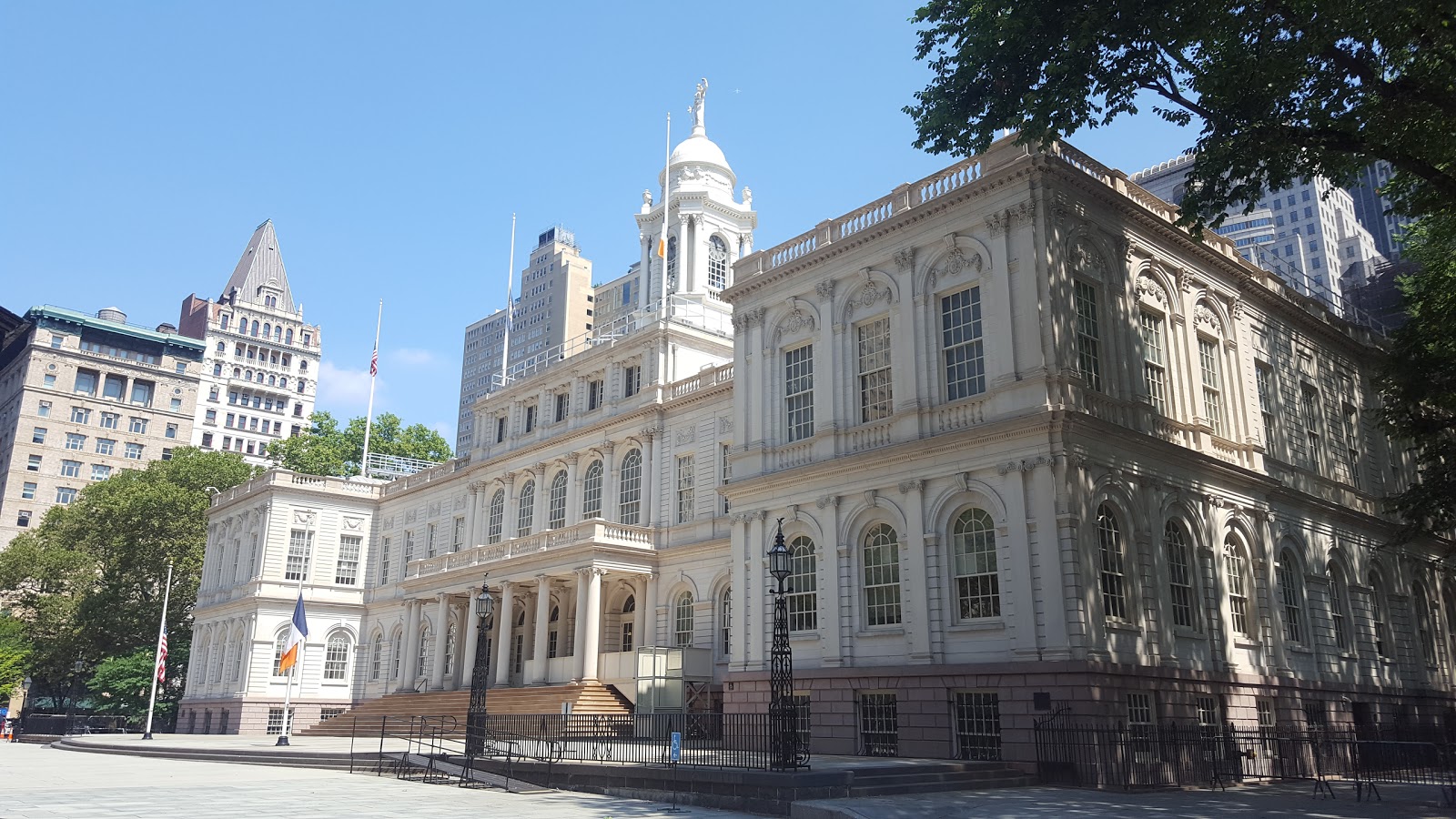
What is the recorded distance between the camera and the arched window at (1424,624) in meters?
35.4

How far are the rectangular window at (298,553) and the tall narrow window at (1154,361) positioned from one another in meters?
45.4

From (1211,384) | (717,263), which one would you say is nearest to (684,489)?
(717,263)

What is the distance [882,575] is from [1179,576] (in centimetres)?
735

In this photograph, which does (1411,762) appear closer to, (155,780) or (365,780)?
(365,780)

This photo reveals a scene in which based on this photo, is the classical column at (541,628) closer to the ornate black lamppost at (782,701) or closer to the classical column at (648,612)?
the classical column at (648,612)

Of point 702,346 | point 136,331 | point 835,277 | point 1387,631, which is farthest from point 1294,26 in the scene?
point 136,331

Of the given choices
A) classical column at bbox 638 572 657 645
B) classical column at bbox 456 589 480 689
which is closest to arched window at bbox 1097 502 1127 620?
classical column at bbox 638 572 657 645

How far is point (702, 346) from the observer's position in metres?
44.3

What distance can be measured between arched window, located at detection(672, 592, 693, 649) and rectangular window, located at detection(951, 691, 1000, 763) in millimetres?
16010

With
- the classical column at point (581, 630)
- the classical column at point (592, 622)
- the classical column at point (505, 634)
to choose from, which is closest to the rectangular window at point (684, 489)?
the classical column at point (592, 622)

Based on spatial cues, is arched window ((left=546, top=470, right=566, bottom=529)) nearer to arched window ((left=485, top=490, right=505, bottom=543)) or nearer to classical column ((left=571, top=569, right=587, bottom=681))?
arched window ((left=485, top=490, right=505, bottom=543))

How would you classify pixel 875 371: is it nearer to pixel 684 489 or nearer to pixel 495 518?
pixel 684 489

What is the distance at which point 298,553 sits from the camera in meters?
57.4

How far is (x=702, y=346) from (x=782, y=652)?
24978mm
